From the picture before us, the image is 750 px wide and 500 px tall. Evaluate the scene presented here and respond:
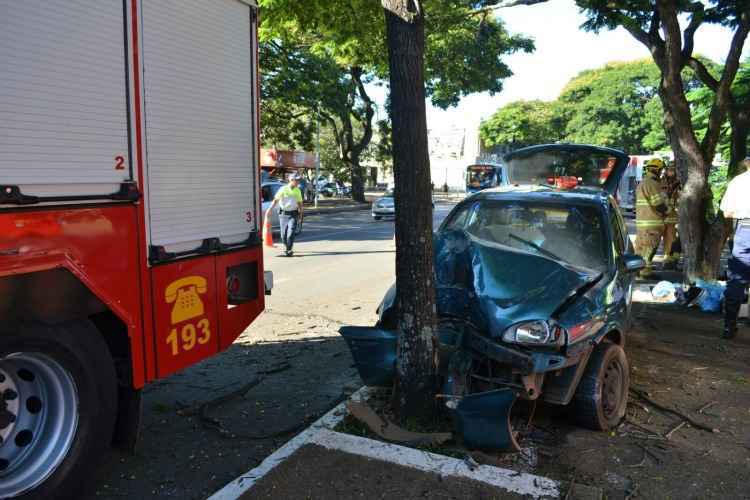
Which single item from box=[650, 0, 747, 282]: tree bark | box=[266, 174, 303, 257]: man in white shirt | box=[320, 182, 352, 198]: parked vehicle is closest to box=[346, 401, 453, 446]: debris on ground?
box=[650, 0, 747, 282]: tree bark

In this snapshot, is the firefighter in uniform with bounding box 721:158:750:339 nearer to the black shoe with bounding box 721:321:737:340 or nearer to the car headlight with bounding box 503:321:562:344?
the black shoe with bounding box 721:321:737:340

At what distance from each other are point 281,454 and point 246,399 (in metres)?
1.22

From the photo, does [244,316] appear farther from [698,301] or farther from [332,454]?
[698,301]

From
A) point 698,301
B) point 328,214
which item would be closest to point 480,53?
point 328,214

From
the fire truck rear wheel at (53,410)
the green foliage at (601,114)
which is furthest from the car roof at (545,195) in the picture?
the green foliage at (601,114)

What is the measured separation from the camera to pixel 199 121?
382 centimetres

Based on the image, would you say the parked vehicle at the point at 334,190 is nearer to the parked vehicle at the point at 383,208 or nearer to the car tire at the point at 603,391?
the parked vehicle at the point at 383,208

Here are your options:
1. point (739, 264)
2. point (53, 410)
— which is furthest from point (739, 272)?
point (53, 410)

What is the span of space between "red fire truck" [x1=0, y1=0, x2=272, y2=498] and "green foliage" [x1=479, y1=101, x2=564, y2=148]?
203 ft

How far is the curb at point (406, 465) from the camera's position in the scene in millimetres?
3273

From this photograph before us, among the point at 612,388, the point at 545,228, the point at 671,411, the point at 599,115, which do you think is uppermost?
the point at 599,115

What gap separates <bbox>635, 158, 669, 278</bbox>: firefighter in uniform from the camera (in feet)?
35.7

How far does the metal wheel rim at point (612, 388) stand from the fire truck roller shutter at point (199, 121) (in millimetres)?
2766

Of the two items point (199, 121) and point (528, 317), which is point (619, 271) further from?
point (199, 121)
